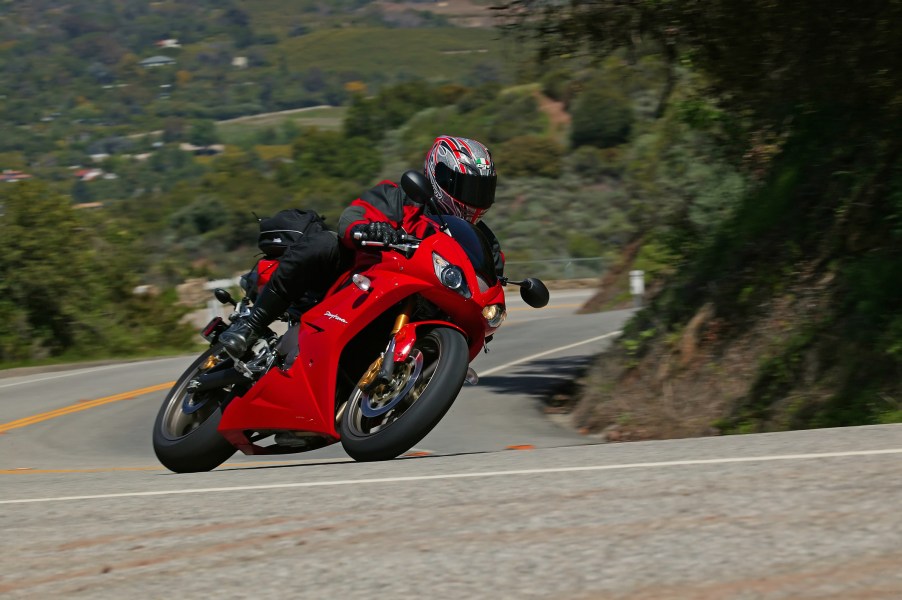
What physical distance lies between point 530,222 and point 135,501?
62.5m

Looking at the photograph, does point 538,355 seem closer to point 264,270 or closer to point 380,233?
point 264,270

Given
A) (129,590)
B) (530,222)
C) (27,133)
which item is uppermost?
(129,590)

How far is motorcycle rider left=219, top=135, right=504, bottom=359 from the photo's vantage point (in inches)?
291

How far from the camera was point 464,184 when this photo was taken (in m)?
7.45

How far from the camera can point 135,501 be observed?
218 inches

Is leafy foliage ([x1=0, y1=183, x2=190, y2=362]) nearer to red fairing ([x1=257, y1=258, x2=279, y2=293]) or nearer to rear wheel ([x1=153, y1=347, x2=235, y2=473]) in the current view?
rear wheel ([x1=153, y1=347, x2=235, y2=473])

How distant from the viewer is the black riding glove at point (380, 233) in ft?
23.3

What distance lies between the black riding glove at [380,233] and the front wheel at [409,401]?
1.87 ft

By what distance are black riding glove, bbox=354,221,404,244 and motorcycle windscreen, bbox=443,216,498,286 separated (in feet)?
1.25

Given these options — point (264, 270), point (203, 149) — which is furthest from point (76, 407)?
point (203, 149)

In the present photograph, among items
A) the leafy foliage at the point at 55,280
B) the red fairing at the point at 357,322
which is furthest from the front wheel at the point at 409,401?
the leafy foliage at the point at 55,280

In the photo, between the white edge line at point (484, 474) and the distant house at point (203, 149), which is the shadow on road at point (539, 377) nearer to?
the white edge line at point (484, 474)

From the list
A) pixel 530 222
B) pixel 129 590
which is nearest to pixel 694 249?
pixel 129 590

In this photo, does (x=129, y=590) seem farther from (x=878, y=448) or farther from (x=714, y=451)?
(x=878, y=448)
